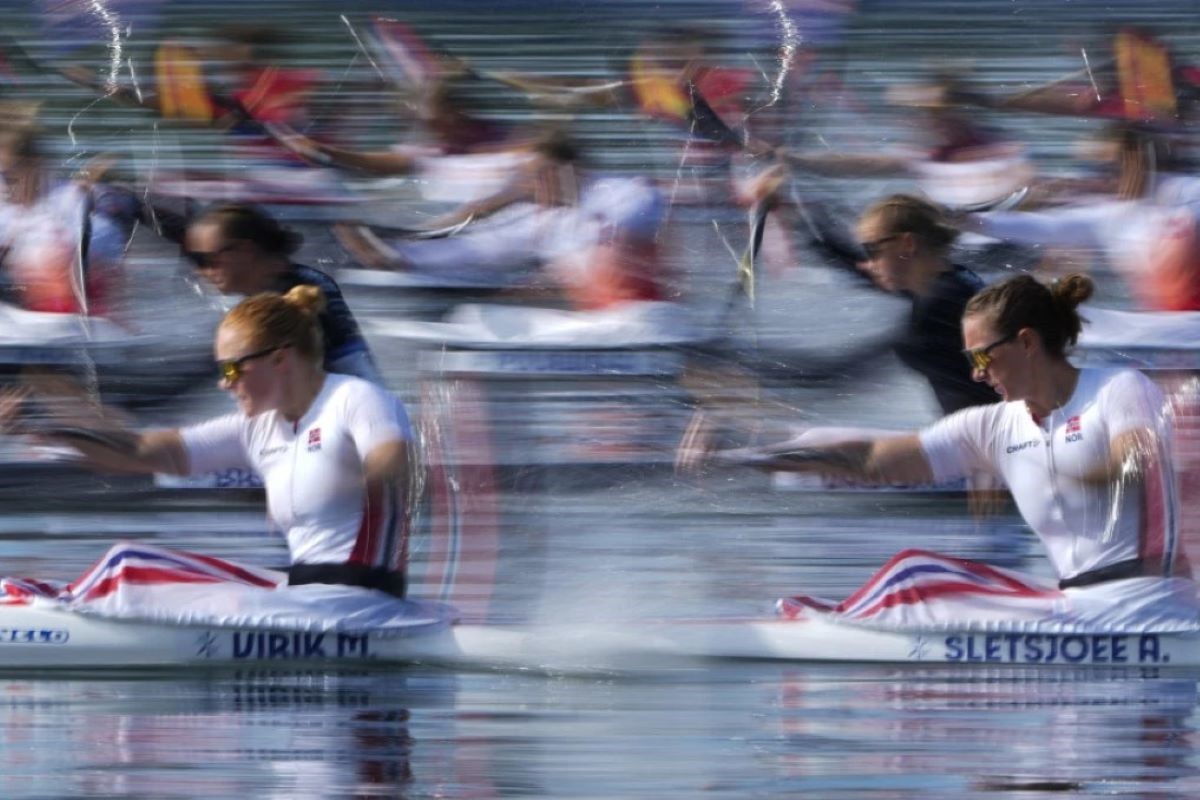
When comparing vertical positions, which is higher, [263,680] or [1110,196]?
[1110,196]

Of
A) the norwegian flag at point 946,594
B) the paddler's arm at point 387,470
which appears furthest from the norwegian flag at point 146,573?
the norwegian flag at point 946,594

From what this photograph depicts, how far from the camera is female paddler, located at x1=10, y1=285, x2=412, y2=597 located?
6855 mm

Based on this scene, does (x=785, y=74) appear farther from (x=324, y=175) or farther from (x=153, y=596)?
(x=153, y=596)

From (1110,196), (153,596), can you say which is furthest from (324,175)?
(153,596)

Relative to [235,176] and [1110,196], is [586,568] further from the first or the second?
[235,176]

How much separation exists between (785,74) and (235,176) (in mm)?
2397

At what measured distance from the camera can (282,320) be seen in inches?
270

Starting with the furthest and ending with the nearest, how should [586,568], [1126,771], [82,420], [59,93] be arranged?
1. [59,93]
2. [82,420]
3. [586,568]
4. [1126,771]

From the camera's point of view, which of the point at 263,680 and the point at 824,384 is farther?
the point at 824,384

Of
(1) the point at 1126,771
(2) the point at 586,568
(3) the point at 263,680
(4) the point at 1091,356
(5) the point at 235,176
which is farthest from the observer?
(5) the point at 235,176

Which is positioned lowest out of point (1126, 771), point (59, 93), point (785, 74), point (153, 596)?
point (1126, 771)

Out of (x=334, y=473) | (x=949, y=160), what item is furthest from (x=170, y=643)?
(x=949, y=160)

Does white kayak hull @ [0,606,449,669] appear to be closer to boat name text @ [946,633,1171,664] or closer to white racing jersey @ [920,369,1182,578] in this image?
boat name text @ [946,633,1171,664]

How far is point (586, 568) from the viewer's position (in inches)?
342
